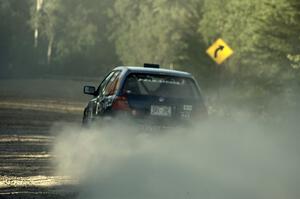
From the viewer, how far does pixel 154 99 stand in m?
13.2

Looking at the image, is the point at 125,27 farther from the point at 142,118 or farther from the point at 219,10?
the point at 142,118

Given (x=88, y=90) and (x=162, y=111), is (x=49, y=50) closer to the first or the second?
(x=88, y=90)

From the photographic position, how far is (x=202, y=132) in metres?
13.9

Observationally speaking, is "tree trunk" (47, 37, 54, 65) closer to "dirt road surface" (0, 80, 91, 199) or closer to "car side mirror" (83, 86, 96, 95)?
"dirt road surface" (0, 80, 91, 199)

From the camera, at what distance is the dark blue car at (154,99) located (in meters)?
13.2

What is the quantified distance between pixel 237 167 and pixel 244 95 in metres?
27.9

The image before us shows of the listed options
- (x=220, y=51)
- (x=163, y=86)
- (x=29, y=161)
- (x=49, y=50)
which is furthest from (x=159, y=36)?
(x=163, y=86)

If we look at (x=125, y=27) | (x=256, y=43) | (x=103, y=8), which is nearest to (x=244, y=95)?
(x=256, y=43)

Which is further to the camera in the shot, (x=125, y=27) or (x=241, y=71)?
(x=125, y=27)

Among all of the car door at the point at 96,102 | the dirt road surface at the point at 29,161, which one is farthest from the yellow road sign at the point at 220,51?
the car door at the point at 96,102

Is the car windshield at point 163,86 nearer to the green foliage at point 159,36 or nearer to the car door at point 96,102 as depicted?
the car door at point 96,102

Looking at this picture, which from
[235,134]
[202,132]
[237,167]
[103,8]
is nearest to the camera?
[237,167]

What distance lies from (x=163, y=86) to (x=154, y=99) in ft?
1.20

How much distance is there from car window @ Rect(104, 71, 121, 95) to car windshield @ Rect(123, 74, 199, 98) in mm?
278
